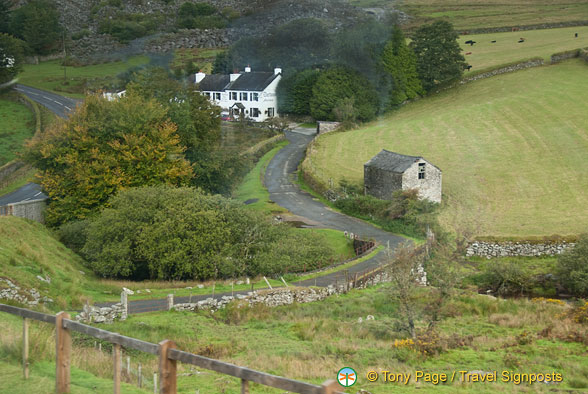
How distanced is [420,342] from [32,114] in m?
69.2

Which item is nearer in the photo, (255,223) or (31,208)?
(255,223)

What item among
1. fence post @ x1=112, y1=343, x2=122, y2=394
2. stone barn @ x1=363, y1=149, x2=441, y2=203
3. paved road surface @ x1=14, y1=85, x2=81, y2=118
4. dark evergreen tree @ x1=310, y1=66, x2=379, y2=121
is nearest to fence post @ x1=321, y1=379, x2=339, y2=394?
fence post @ x1=112, y1=343, x2=122, y2=394

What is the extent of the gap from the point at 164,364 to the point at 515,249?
38.2 metres

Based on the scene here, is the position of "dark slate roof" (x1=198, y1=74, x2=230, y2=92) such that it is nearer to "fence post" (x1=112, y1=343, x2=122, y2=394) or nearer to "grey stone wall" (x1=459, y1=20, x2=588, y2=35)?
"grey stone wall" (x1=459, y1=20, x2=588, y2=35)

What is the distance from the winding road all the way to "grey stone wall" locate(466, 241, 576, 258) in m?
5.62

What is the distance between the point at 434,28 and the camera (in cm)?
9119

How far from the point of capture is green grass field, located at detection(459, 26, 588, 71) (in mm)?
93938

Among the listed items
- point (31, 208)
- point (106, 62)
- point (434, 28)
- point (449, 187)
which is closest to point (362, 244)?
point (449, 187)

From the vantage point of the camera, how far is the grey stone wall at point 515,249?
4203 cm

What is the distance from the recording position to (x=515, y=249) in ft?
139

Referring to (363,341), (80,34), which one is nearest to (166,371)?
(363,341)

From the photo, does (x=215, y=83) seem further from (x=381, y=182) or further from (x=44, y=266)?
(x=44, y=266)

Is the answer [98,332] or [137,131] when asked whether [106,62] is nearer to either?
[137,131]

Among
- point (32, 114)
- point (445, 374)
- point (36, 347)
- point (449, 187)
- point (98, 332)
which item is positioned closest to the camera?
point (98, 332)
